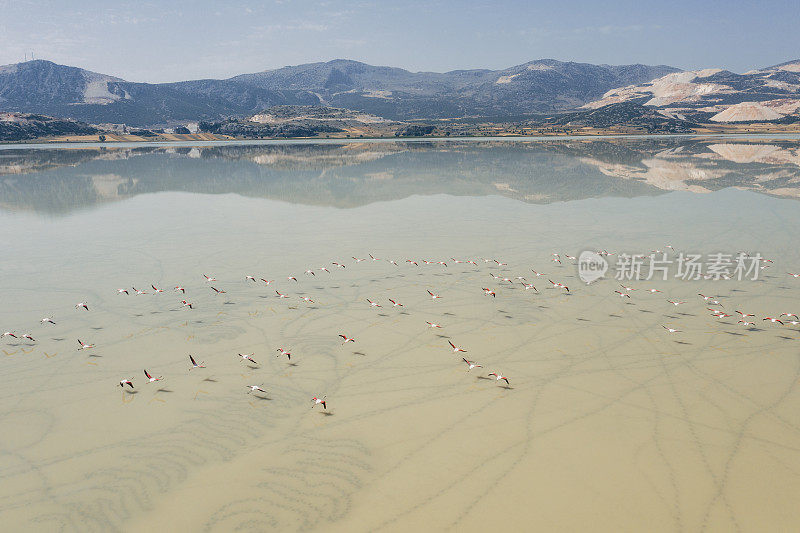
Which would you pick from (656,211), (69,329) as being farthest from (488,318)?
(656,211)

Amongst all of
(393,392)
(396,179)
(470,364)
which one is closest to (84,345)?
(393,392)

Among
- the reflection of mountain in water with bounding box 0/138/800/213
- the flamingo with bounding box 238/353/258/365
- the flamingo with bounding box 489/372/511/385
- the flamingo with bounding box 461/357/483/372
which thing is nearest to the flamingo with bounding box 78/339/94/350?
the flamingo with bounding box 238/353/258/365

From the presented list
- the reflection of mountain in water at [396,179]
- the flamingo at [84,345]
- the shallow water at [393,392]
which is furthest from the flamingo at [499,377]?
the reflection of mountain in water at [396,179]

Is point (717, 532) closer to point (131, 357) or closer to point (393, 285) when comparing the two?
point (393, 285)

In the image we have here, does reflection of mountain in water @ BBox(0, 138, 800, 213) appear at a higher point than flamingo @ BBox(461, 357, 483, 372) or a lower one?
higher

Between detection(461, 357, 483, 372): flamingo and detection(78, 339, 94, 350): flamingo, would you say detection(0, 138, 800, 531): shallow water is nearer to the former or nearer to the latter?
detection(461, 357, 483, 372): flamingo

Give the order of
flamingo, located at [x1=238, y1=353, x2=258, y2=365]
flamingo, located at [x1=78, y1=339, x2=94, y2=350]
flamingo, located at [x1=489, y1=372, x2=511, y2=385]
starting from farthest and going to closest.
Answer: flamingo, located at [x1=78, y1=339, x2=94, y2=350] < flamingo, located at [x1=238, y1=353, x2=258, y2=365] < flamingo, located at [x1=489, y1=372, x2=511, y2=385]

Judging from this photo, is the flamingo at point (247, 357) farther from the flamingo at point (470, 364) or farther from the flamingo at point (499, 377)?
the flamingo at point (499, 377)

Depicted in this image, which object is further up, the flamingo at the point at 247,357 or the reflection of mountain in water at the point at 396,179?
the reflection of mountain in water at the point at 396,179
